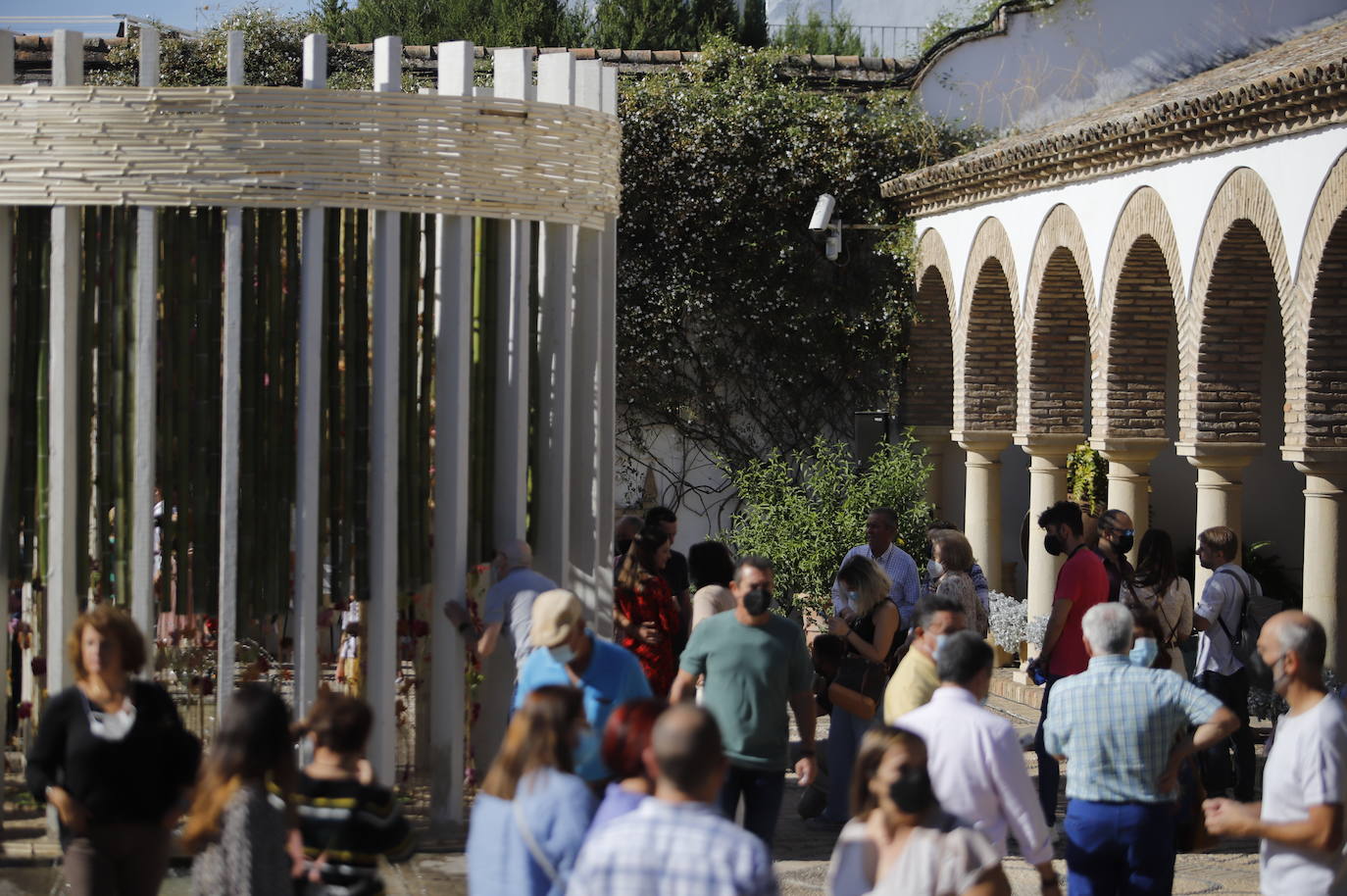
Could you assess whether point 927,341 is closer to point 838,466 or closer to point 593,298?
point 838,466

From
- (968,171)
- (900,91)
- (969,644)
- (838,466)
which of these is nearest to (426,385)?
(969,644)

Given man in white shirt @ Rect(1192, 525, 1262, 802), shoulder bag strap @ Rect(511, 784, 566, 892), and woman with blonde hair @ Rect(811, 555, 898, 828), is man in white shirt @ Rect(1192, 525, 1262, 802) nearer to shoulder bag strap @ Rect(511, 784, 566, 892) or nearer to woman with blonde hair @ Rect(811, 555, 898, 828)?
woman with blonde hair @ Rect(811, 555, 898, 828)

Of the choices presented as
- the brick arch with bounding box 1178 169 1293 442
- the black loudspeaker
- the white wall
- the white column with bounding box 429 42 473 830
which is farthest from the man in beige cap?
the white wall

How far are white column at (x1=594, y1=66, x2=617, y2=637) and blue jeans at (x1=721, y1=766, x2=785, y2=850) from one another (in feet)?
5.42

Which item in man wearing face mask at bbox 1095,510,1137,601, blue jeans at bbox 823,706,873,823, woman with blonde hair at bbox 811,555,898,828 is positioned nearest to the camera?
woman with blonde hair at bbox 811,555,898,828

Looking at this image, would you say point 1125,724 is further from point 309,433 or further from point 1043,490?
point 1043,490

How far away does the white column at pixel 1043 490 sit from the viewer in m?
13.9

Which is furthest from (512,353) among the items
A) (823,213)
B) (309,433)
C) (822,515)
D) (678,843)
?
(823,213)

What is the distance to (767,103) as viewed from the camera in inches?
682

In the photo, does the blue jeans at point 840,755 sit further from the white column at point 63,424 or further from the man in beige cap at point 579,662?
the white column at point 63,424

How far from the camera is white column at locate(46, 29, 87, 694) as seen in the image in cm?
690

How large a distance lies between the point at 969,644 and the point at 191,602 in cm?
345

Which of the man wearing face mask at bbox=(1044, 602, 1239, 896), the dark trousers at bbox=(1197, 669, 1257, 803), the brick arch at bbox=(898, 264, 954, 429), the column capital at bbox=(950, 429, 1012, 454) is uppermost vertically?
the brick arch at bbox=(898, 264, 954, 429)

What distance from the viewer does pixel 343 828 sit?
4254 mm
